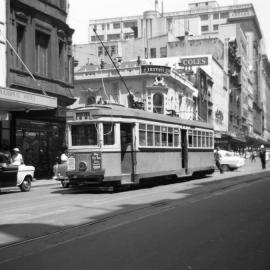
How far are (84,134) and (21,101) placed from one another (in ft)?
18.0

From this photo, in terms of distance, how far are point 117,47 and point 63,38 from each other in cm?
3575

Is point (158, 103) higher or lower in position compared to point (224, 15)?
lower

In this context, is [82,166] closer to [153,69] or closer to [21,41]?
[21,41]

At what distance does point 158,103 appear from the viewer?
152ft

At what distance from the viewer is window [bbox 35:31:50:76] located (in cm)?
2897

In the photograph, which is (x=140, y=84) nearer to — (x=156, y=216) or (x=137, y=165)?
(x=137, y=165)

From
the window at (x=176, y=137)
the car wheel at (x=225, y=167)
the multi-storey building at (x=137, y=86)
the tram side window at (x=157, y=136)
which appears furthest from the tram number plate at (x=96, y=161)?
the multi-storey building at (x=137, y=86)

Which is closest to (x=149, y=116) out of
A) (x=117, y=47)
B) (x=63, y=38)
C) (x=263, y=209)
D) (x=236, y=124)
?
(x=263, y=209)

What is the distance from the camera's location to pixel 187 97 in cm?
5359

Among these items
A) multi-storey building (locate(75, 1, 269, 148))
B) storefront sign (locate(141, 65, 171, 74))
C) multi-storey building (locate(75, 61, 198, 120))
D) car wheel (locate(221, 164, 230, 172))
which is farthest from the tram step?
storefront sign (locate(141, 65, 171, 74))

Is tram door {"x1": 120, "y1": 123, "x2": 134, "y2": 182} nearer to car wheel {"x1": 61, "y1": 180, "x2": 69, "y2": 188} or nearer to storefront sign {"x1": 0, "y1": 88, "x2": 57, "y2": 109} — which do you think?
car wheel {"x1": 61, "y1": 180, "x2": 69, "y2": 188}

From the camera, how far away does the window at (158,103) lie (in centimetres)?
4588

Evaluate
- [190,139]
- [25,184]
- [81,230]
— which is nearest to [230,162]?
[190,139]

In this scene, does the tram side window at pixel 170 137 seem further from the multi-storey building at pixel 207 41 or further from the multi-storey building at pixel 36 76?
the multi-storey building at pixel 207 41
